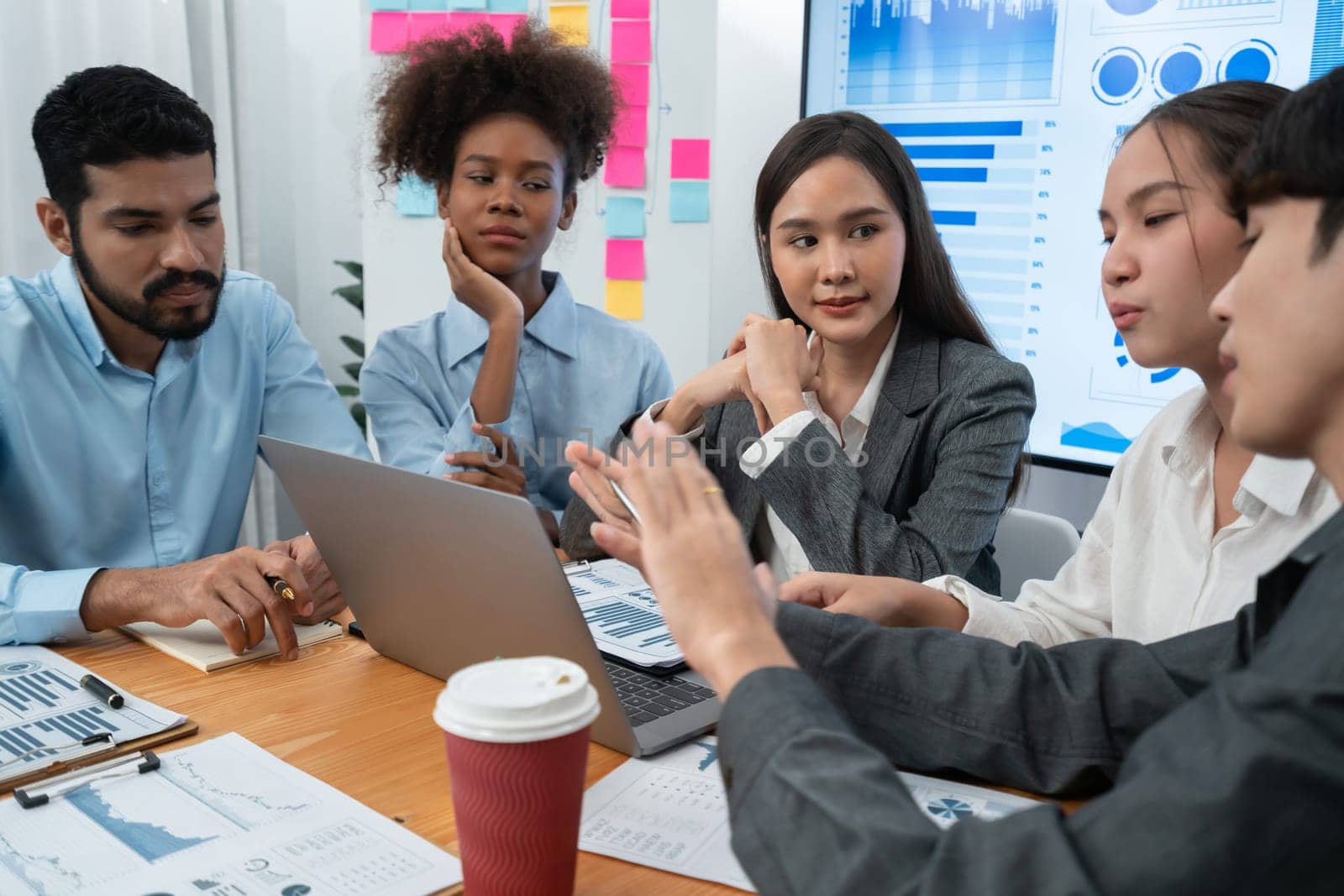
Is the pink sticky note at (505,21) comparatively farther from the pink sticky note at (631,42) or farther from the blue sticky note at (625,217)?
the blue sticky note at (625,217)

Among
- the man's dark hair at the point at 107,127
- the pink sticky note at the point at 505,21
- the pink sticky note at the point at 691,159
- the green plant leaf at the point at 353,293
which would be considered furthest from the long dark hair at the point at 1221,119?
the green plant leaf at the point at 353,293

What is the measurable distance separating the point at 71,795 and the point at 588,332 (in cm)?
161

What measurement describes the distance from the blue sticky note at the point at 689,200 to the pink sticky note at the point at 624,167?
0.31 feet

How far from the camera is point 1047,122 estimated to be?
7.23 ft

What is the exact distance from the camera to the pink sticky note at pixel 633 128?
2.71m

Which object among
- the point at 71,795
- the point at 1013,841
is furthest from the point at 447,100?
the point at 1013,841

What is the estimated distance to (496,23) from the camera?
2.70 metres

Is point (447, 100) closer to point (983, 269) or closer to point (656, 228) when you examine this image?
point (656, 228)

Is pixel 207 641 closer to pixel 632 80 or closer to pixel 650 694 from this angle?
pixel 650 694

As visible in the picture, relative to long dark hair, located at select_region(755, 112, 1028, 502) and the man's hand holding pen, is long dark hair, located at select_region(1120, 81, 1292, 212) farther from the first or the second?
the man's hand holding pen

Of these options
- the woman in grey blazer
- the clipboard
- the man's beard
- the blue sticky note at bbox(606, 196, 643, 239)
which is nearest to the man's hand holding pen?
the clipboard

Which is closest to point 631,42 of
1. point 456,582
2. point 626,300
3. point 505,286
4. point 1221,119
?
point 626,300

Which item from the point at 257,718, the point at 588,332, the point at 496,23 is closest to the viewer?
the point at 257,718

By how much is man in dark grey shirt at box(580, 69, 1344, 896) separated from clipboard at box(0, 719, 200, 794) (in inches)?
17.9
